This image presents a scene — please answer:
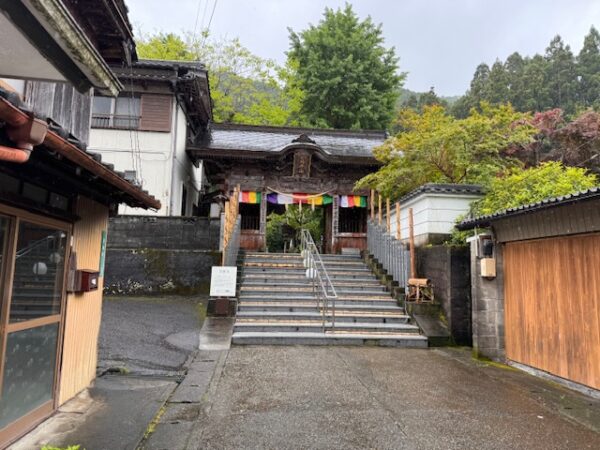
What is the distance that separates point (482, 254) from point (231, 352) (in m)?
4.82

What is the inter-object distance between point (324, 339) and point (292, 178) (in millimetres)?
8272

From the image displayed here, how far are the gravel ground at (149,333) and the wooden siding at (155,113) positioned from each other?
6204 millimetres

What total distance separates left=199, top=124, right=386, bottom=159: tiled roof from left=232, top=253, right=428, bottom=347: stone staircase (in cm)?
527

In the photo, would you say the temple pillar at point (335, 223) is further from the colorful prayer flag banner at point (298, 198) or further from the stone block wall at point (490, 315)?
the stone block wall at point (490, 315)

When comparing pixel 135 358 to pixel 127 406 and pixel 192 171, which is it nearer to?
pixel 127 406

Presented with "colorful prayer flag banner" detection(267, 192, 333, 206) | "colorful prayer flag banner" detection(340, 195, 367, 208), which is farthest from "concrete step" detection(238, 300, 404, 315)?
"colorful prayer flag banner" detection(340, 195, 367, 208)

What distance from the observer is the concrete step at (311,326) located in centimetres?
795

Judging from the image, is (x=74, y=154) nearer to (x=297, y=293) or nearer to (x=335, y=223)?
(x=297, y=293)

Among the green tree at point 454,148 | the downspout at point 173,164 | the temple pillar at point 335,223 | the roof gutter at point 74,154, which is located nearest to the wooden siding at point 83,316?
the roof gutter at point 74,154

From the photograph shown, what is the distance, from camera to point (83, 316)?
15.0 ft

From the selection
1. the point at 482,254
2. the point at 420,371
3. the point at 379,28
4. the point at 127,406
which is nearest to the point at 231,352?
the point at 127,406

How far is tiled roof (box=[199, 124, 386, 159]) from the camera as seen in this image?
15.1 m

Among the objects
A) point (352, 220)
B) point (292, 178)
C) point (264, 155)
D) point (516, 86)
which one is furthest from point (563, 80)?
point (264, 155)

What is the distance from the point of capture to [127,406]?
4.14 m
